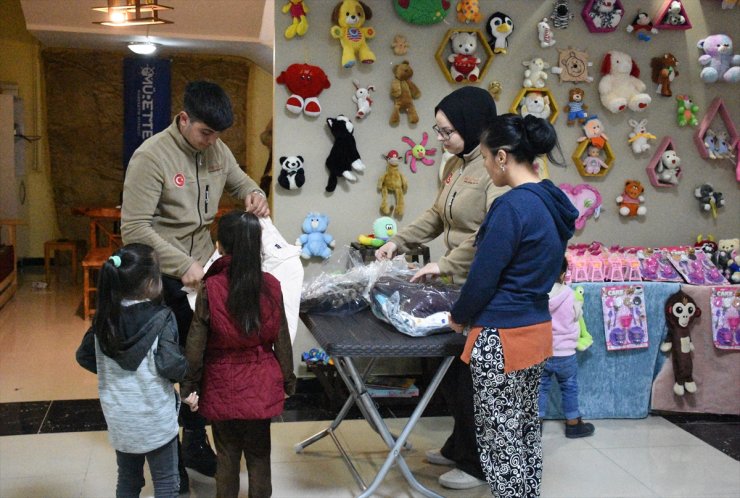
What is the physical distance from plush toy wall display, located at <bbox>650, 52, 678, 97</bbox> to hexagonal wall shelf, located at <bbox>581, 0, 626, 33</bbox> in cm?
34

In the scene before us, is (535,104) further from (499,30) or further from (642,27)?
(642,27)

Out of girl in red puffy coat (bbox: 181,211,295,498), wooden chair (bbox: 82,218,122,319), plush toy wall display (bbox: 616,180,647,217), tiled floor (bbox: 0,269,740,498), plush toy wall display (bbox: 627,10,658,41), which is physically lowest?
tiled floor (bbox: 0,269,740,498)

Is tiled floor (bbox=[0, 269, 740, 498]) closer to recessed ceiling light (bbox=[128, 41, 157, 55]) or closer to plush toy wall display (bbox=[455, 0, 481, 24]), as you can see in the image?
plush toy wall display (bbox=[455, 0, 481, 24])

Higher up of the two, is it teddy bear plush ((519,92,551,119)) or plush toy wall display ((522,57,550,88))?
plush toy wall display ((522,57,550,88))

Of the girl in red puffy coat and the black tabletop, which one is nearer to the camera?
the girl in red puffy coat

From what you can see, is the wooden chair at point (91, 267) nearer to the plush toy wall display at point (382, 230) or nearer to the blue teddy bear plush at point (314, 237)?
the blue teddy bear plush at point (314, 237)

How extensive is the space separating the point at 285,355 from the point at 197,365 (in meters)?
0.30

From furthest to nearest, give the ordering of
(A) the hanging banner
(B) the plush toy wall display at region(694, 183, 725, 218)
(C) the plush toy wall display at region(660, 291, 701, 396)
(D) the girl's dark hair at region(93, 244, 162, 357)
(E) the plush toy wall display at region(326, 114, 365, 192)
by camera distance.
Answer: (A) the hanging banner < (B) the plush toy wall display at region(694, 183, 725, 218) < (E) the plush toy wall display at region(326, 114, 365, 192) < (C) the plush toy wall display at region(660, 291, 701, 396) < (D) the girl's dark hair at region(93, 244, 162, 357)

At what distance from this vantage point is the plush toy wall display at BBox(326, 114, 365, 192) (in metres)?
4.42

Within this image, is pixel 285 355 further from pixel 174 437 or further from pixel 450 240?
pixel 450 240

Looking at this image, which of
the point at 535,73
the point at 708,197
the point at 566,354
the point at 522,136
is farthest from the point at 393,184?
the point at 522,136

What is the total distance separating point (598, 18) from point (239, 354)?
310cm

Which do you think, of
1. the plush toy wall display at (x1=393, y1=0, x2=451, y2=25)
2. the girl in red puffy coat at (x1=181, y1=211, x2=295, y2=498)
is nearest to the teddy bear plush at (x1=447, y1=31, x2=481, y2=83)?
the plush toy wall display at (x1=393, y1=0, x2=451, y2=25)

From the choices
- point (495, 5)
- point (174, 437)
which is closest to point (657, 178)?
point (495, 5)
